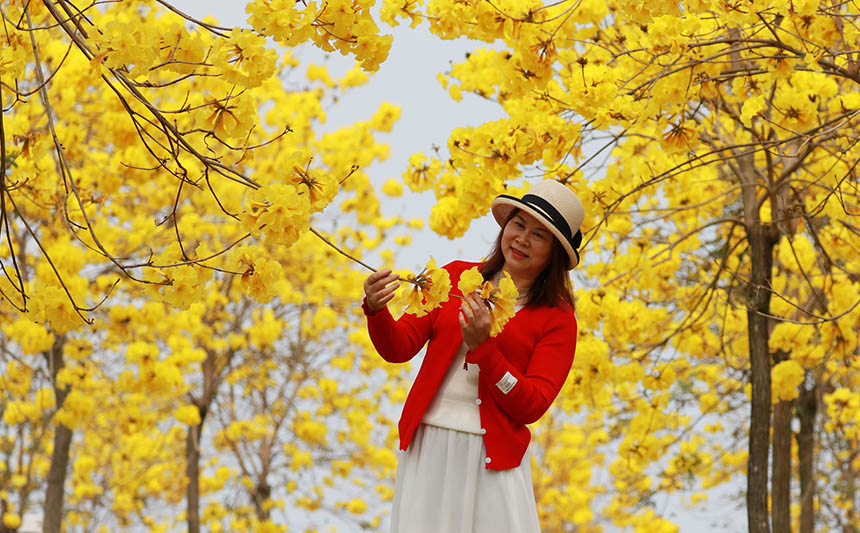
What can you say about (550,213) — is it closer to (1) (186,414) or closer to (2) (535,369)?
(2) (535,369)

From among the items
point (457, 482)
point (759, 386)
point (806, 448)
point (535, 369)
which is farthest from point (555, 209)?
point (806, 448)

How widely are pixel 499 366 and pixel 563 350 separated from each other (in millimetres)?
331

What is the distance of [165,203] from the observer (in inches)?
323

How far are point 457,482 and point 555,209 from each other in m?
0.79

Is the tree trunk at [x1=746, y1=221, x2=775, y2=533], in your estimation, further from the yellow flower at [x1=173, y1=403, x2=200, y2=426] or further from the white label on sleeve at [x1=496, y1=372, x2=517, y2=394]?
the yellow flower at [x1=173, y1=403, x2=200, y2=426]

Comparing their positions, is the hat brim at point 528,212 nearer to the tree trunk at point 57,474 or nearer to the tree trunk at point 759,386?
the tree trunk at point 759,386

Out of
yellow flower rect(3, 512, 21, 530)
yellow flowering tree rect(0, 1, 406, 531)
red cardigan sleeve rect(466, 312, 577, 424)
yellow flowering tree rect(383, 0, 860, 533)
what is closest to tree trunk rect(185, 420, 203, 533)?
yellow flowering tree rect(0, 1, 406, 531)

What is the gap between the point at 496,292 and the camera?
2203 mm

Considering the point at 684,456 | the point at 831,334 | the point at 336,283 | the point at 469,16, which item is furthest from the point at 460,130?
the point at 336,283

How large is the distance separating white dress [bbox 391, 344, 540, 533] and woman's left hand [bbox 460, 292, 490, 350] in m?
0.34

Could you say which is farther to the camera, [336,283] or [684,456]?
[336,283]

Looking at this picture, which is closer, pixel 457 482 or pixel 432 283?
pixel 432 283

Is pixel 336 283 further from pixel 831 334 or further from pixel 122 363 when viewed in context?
pixel 831 334

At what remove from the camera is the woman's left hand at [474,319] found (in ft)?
7.61
